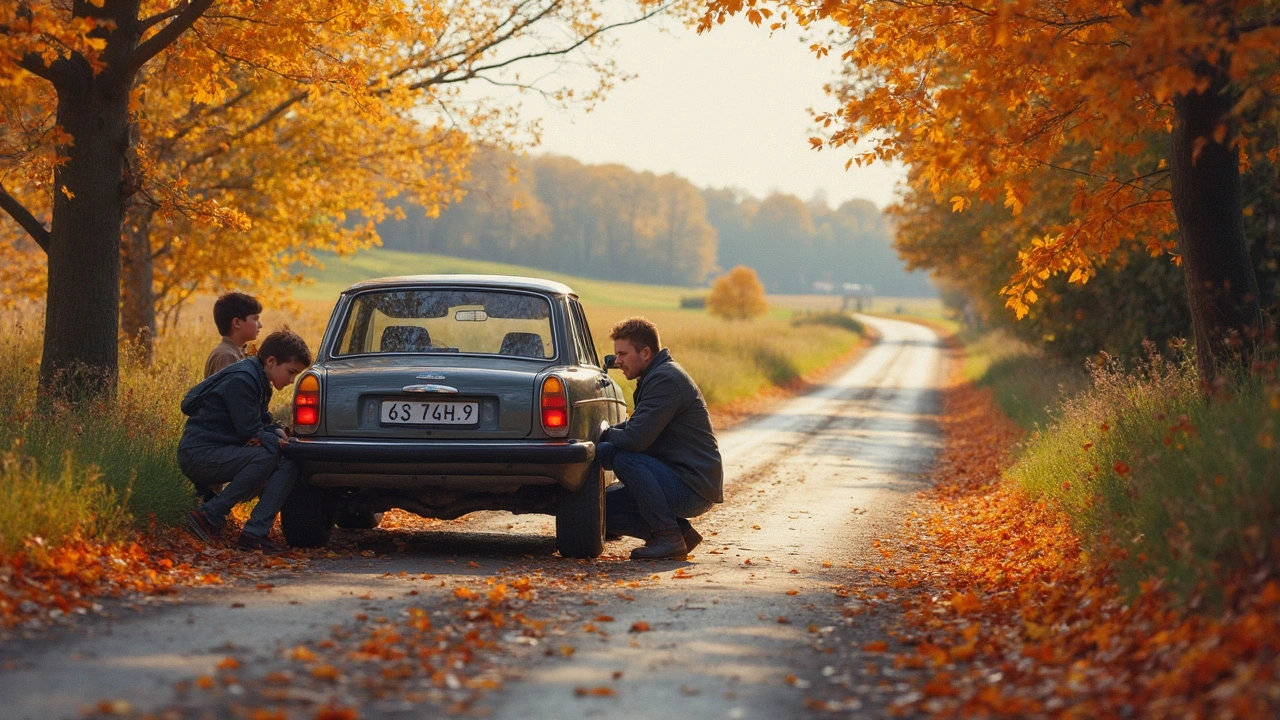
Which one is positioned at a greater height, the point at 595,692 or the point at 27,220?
the point at 27,220

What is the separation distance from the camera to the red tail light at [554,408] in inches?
300

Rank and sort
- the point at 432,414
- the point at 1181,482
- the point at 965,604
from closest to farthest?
the point at 1181,482
the point at 965,604
the point at 432,414

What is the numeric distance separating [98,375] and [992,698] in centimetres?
817

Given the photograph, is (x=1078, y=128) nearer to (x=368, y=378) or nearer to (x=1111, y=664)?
(x=1111, y=664)

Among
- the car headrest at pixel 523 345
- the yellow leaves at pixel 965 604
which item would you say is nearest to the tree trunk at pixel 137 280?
the car headrest at pixel 523 345

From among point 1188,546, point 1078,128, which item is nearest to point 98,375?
point 1078,128

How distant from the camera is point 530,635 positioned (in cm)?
564

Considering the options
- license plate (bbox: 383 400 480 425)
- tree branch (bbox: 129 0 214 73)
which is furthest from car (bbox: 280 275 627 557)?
tree branch (bbox: 129 0 214 73)

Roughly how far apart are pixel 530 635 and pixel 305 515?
10.0 ft

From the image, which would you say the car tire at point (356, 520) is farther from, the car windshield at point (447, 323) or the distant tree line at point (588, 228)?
the distant tree line at point (588, 228)

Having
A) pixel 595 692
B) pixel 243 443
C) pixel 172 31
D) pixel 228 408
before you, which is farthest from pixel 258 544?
pixel 172 31

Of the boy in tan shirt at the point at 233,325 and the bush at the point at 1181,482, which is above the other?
the boy in tan shirt at the point at 233,325

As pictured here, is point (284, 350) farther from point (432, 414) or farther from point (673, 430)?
point (673, 430)

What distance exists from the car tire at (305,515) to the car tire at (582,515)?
1617 mm
